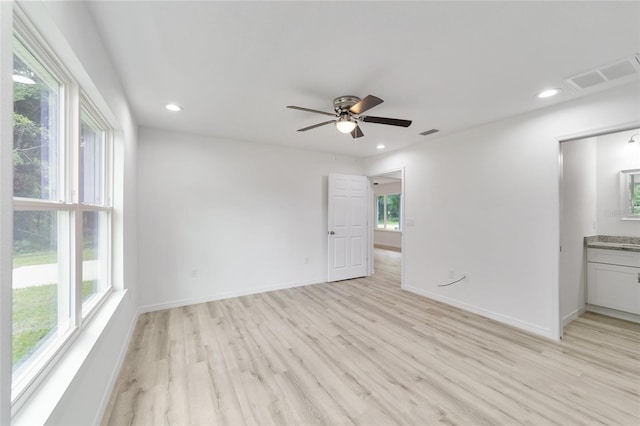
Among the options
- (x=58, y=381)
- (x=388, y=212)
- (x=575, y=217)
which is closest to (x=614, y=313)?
(x=575, y=217)

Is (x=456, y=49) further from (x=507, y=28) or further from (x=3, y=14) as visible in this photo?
(x=3, y=14)

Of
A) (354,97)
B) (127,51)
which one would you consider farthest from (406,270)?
(127,51)

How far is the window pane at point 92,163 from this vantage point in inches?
71.1

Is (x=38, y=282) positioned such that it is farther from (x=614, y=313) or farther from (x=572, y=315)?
(x=614, y=313)

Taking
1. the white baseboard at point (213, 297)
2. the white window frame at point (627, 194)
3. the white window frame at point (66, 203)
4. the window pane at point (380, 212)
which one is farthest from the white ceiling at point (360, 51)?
Result: the window pane at point (380, 212)

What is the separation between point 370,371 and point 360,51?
254 cm

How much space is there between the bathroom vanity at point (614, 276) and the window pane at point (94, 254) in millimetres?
5453

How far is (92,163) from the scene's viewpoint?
203 centimetres

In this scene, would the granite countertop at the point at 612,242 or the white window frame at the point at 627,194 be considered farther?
the white window frame at the point at 627,194

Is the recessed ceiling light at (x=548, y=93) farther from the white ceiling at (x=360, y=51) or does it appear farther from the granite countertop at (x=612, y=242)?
the granite countertop at (x=612, y=242)

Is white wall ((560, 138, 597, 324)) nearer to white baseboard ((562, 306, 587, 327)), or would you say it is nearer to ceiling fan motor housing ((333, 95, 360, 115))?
white baseboard ((562, 306, 587, 327))

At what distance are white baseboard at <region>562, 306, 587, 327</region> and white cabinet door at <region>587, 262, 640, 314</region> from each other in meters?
0.17

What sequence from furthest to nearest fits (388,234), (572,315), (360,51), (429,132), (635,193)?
(388,234), (429,132), (635,193), (572,315), (360,51)

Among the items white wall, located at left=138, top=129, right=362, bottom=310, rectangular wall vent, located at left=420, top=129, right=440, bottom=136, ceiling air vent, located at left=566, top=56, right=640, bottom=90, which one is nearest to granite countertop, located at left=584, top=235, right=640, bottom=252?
ceiling air vent, located at left=566, top=56, right=640, bottom=90
